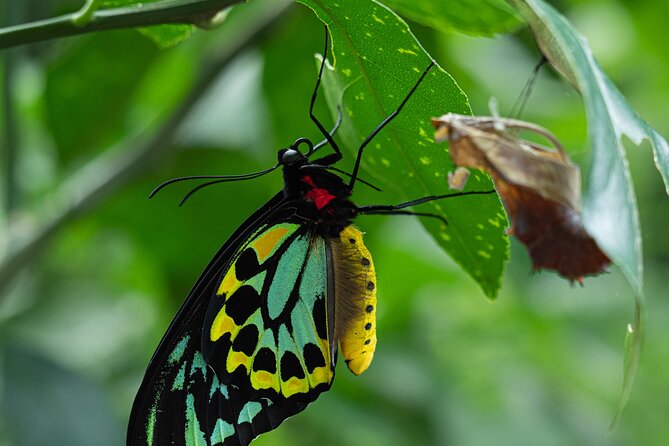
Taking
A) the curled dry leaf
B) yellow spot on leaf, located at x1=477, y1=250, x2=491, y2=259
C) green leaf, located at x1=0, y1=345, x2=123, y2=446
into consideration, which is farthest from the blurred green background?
the curled dry leaf

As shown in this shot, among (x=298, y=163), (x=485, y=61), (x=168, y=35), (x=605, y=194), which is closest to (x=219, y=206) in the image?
(x=298, y=163)

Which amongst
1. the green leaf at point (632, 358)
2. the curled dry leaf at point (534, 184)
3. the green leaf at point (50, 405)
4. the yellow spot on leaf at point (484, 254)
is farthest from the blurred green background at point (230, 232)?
the green leaf at point (632, 358)

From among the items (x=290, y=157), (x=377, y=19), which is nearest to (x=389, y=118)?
(x=377, y=19)

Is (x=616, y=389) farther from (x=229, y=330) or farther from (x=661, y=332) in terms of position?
(x=229, y=330)

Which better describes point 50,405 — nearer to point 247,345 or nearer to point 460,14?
point 247,345

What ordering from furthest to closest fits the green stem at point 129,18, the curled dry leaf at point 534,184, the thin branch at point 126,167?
the thin branch at point 126,167 → the green stem at point 129,18 → the curled dry leaf at point 534,184

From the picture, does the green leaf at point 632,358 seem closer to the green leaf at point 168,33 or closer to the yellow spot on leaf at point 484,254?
the yellow spot on leaf at point 484,254

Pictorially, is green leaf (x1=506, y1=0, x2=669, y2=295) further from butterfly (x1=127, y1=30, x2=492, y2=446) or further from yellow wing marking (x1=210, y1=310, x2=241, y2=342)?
yellow wing marking (x1=210, y1=310, x2=241, y2=342)

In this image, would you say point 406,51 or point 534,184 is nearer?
point 534,184

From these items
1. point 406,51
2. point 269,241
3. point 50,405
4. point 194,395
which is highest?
point 406,51
